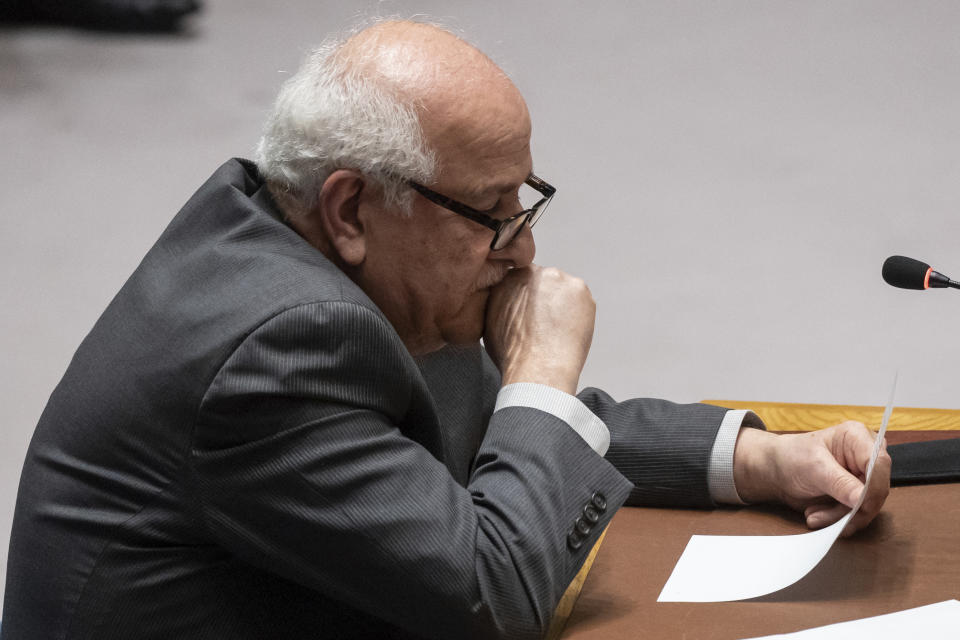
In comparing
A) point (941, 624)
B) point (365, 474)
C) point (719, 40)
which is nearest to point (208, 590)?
point (365, 474)

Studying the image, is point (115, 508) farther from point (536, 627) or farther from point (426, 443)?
point (536, 627)

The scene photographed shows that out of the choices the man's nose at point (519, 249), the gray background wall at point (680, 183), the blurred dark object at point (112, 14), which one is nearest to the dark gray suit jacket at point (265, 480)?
the man's nose at point (519, 249)

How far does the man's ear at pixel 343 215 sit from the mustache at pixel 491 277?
16 centimetres

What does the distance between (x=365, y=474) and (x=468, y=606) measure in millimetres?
155

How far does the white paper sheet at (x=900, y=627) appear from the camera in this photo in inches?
40.0

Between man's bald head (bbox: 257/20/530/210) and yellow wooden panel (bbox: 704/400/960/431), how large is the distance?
A: 2.02 feet

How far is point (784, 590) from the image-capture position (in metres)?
1.15

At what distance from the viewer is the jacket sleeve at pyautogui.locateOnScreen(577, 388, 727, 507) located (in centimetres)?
140

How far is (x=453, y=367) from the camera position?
5.01 feet

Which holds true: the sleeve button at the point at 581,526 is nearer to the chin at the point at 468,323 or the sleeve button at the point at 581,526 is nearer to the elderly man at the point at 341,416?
the elderly man at the point at 341,416

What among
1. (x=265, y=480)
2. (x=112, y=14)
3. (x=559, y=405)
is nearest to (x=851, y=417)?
(x=559, y=405)

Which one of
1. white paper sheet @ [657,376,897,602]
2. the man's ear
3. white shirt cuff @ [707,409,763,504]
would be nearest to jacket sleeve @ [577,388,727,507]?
white shirt cuff @ [707,409,763,504]

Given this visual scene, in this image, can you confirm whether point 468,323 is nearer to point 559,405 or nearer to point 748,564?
point 559,405

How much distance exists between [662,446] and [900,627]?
46 cm
